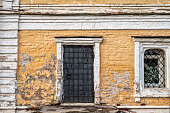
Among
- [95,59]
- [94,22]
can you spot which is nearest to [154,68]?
[95,59]

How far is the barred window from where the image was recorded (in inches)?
279

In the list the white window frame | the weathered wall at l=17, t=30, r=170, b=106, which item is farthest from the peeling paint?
the white window frame

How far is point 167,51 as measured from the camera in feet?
22.8

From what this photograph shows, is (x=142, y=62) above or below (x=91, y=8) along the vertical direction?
below

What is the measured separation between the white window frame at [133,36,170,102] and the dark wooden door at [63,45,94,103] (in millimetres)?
1371

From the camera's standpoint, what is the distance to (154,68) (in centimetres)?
709

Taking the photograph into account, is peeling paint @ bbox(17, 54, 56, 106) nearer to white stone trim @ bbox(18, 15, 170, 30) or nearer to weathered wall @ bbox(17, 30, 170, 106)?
weathered wall @ bbox(17, 30, 170, 106)

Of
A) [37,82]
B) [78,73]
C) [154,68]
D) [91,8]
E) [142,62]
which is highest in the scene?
[91,8]

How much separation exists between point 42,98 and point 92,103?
1534 millimetres

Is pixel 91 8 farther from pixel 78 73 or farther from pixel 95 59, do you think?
pixel 78 73

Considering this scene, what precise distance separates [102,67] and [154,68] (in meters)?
1.66

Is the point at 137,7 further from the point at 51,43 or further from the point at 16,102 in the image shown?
the point at 16,102

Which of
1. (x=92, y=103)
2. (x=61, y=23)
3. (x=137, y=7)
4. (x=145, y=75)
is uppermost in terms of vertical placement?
(x=137, y=7)

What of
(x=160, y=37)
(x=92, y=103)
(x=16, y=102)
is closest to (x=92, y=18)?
(x=160, y=37)
